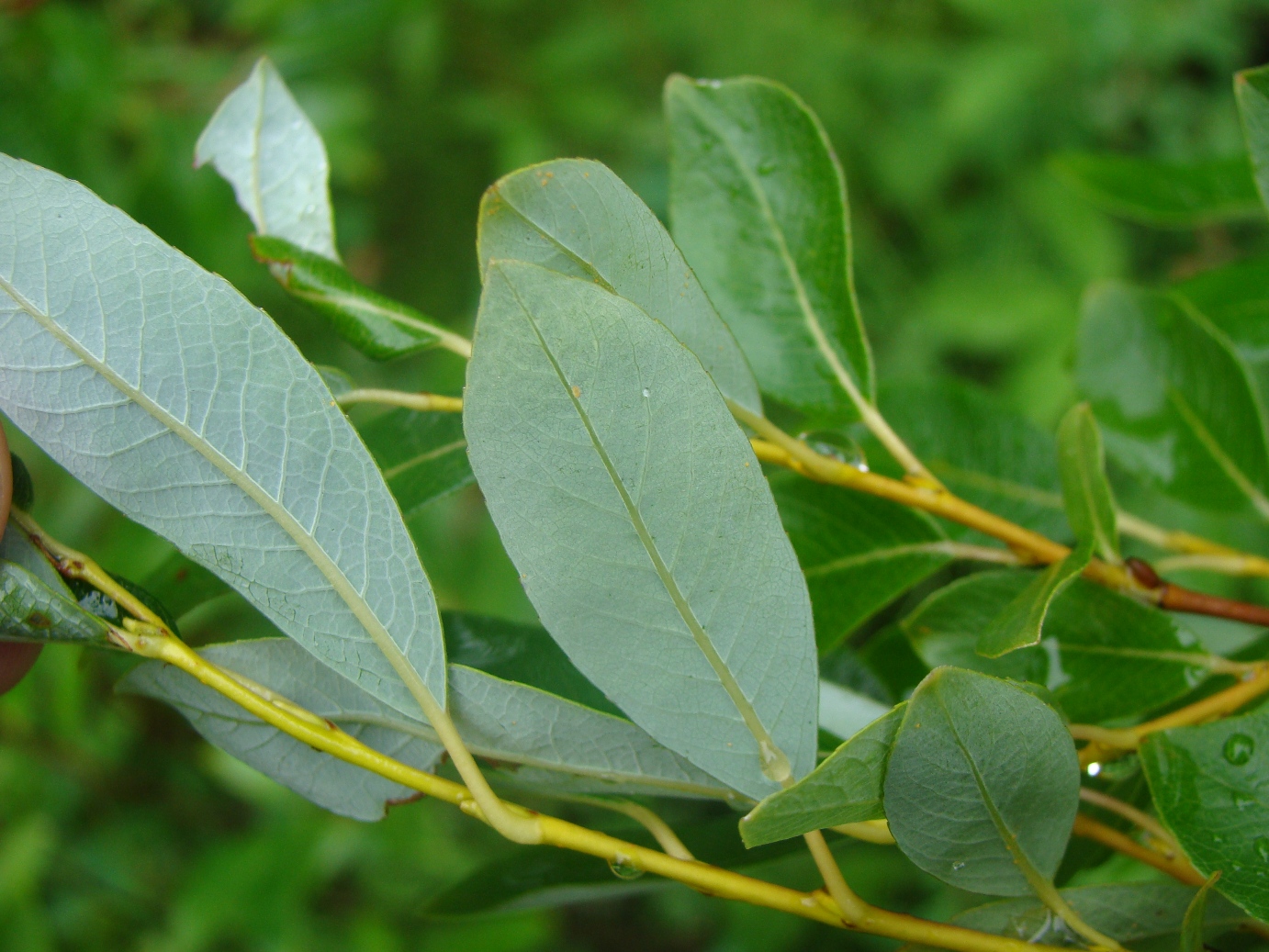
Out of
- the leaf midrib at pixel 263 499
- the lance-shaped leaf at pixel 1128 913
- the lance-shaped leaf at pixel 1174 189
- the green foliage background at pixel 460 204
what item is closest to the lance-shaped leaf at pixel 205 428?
the leaf midrib at pixel 263 499

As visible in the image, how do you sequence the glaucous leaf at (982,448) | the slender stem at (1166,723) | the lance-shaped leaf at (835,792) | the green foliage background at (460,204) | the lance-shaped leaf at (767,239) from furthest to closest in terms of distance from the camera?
the green foliage background at (460,204), the glaucous leaf at (982,448), the lance-shaped leaf at (767,239), the slender stem at (1166,723), the lance-shaped leaf at (835,792)

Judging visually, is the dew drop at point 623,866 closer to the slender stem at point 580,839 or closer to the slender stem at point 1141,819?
the slender stem at point 580,839

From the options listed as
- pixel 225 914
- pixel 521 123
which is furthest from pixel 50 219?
pixel 521 123

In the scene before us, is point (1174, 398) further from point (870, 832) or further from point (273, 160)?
point (273, 160)

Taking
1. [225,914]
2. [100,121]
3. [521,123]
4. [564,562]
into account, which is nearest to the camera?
[564,562]

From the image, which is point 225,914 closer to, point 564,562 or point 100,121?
point 100,121

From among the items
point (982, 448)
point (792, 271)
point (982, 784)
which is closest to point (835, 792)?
point (982, 784)
